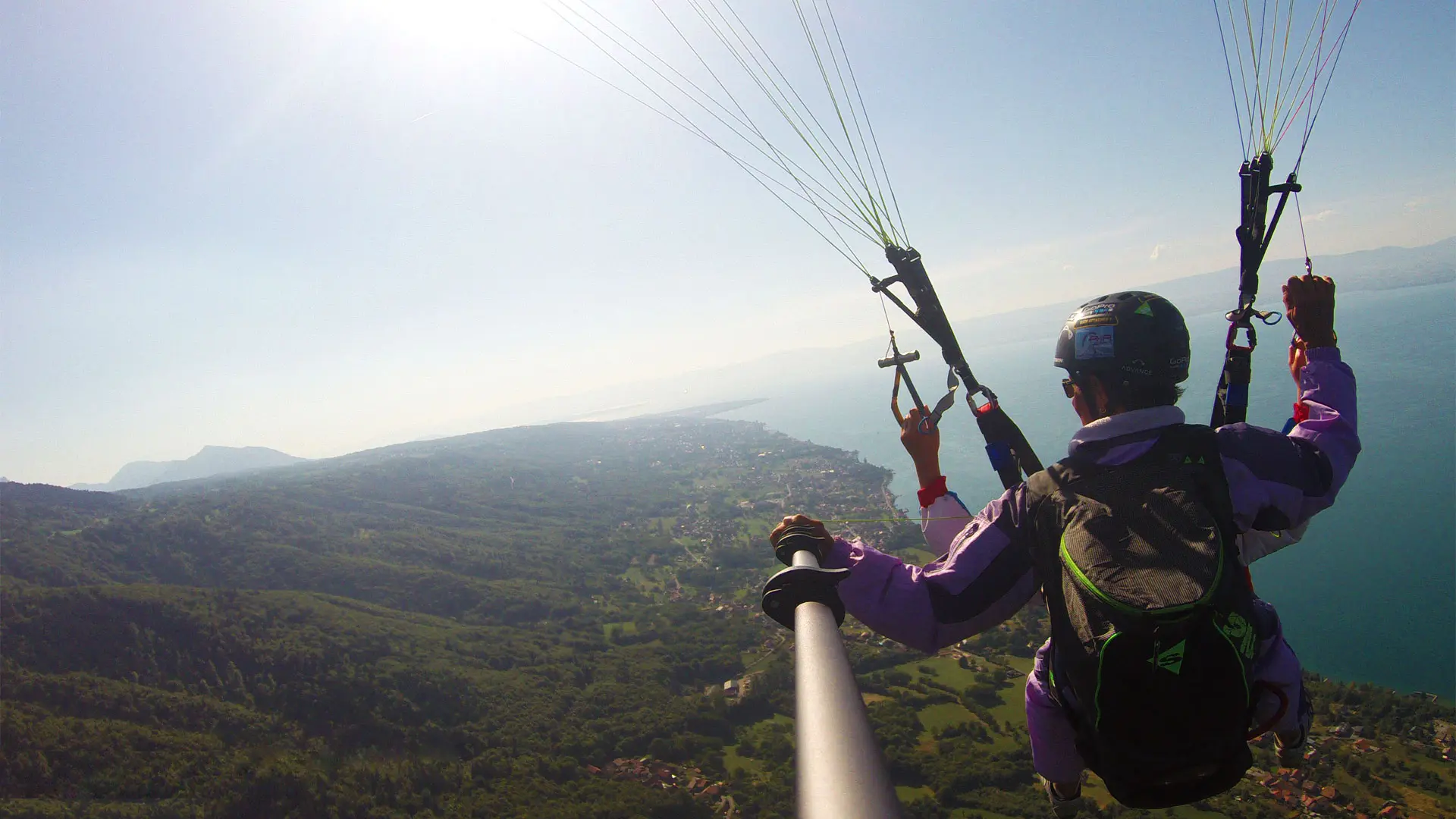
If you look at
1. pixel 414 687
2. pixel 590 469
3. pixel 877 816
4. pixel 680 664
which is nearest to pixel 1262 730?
pixel 877 816

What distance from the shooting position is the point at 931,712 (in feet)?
115

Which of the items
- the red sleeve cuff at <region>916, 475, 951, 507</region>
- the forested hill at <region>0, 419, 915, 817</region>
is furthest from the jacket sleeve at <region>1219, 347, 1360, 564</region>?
the forested hill at <region>0, 419, 915, 817</region>

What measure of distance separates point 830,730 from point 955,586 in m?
1.07

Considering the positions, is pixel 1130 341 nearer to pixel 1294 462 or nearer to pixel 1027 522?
pixel 1294 462

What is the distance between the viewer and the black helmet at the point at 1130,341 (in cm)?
180

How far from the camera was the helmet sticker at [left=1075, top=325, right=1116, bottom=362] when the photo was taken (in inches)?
72.6

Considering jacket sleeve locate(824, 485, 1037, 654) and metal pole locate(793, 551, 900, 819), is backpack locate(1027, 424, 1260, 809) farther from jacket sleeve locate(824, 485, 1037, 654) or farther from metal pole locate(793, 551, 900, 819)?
metal pole locate(793, 551, 900, 819)

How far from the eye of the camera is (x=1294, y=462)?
163cm

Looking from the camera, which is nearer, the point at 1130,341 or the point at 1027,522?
the point at 1027,522

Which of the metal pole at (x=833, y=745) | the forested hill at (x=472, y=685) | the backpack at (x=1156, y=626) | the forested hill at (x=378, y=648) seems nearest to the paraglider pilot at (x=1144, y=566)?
the backpack at (x=1156, y=626)

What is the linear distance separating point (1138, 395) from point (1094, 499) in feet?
Answer: 1.61

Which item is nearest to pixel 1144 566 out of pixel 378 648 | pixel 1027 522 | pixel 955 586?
pixel 1027 522

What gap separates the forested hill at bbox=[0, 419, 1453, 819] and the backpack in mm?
1090

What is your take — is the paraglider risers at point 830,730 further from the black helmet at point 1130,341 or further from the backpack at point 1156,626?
the black helmet at point 1130,341
